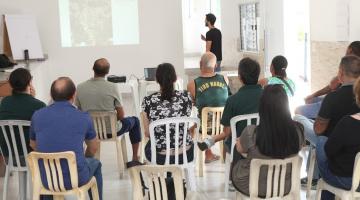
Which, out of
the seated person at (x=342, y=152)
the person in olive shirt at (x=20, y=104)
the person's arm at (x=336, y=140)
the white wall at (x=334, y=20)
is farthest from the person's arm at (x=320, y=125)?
the white wall at (x=334, y=20)

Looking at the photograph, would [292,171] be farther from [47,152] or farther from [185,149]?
[47,152]

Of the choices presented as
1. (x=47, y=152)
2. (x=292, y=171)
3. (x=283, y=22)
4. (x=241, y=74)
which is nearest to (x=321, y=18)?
(x=283, y=22)

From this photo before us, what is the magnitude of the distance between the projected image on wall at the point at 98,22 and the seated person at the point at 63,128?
20.3 ft

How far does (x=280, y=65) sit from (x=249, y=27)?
479 cm

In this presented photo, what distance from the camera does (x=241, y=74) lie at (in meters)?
3.78

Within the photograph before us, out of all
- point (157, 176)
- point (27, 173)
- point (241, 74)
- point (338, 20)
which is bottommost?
point (27, 173)

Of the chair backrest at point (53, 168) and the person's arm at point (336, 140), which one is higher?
the person's arm at point (336, 140)

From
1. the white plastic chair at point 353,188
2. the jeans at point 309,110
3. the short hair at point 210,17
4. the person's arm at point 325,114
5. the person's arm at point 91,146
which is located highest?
the short hair at point 210,17

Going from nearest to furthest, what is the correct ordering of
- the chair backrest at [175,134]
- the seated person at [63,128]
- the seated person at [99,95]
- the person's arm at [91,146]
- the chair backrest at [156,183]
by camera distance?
the chair backrest at [156,183] → the seated person at [63,128] → the person's arm at [91,146] → the chair backrest at [175,134] → the seated person at [99,95]

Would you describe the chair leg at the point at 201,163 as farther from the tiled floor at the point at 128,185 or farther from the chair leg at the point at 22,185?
the chair leg at the point at 22,185

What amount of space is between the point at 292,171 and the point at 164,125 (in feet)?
3.79

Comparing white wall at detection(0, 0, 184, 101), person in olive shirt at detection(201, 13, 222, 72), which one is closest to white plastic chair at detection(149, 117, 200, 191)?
person in olive shirt at detection(201, 13, 222, 72)

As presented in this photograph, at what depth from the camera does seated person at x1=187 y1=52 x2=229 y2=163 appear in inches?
183

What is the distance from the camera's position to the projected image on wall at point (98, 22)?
9.14m
